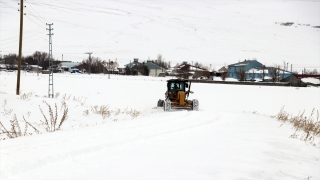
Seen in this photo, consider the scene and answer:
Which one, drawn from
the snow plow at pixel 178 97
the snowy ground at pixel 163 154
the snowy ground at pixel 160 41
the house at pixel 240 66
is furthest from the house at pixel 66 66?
the snowy ground at pixel 163 154

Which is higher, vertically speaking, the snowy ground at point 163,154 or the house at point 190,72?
the house at point 190,72

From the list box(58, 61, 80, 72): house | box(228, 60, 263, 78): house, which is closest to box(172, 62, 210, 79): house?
box(228, 60, 263, 78): house

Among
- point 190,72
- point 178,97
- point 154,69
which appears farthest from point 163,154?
point 154,69

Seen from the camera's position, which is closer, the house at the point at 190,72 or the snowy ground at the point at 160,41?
the house at the point at 190,72

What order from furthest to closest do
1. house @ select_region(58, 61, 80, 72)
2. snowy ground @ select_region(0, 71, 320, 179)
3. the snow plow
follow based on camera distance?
house @ select_region(58, 61, 80, 72)
the snow plow
snowy ground @ select_region(0, 71, 320, 179)

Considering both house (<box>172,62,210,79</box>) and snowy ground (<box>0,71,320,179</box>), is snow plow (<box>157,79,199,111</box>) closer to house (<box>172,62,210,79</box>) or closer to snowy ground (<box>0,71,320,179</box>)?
snowy ground (<box>0,71,320,179</box>)

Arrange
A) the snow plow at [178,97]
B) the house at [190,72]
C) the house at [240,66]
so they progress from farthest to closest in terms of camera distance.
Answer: the house at [240,66]
the house at [190,72]
the snow plow at [178,97]

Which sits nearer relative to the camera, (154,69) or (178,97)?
(178,97)

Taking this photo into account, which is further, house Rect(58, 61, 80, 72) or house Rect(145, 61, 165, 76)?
house Rect(58, 61, 80, 72)

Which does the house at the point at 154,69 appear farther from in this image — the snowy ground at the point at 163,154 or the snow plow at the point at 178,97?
the snowy ground at the point at 163,154

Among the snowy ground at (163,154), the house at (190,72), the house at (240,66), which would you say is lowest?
the snowy ground at (163,154)

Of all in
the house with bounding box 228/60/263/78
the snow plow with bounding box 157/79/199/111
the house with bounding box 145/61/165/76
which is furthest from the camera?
the house with bounding box 145/61/165/76

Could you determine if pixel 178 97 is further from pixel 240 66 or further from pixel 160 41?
pixel 160 41

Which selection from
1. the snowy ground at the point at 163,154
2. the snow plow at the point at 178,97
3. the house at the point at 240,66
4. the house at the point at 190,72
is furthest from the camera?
the house at the point at 240,66
